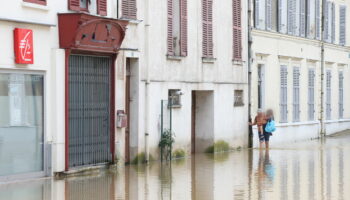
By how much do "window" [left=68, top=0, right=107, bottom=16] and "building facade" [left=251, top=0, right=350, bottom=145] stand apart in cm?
1123

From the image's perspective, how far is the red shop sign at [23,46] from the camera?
19344mm

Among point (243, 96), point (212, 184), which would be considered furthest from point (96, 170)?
point (243, 96)

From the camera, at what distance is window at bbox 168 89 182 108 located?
1056 inches

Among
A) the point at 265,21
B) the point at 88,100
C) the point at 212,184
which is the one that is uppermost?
the point at 265,21

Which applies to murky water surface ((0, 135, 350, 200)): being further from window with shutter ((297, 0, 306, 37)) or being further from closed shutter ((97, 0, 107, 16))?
window with shutter ((297, 0, 306, 37))

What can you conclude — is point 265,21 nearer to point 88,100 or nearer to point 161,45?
point 161,45

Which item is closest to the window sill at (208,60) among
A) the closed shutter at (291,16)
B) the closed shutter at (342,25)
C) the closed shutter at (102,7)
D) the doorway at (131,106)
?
the doorway at (131,106)

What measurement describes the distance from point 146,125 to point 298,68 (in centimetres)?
1405

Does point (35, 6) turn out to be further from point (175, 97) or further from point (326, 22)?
point (326, 22)

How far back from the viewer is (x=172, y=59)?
2659 cm

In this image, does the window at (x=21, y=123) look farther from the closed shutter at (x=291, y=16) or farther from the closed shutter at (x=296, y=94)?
the closed shutter at (x=296, y=94)

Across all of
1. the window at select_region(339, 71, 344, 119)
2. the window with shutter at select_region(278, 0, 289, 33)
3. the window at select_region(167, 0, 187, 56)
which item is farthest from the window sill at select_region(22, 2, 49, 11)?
the window at select_region(339, 71, 344, 119)

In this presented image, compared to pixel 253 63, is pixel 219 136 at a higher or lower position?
lower

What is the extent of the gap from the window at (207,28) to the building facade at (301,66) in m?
3.87
